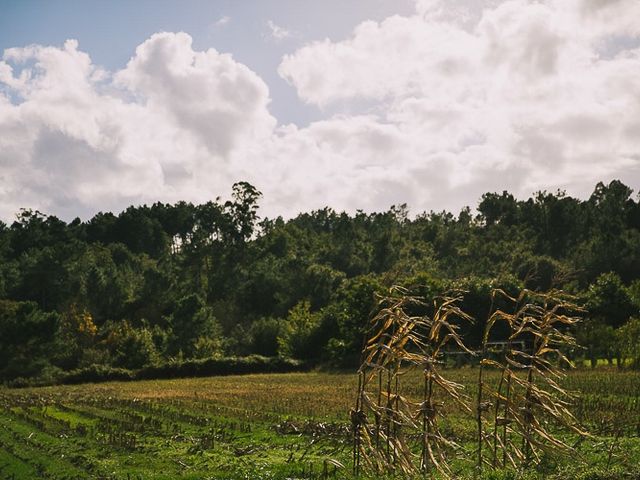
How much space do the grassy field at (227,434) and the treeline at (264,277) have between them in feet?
28.9

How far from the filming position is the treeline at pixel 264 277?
5622 cm

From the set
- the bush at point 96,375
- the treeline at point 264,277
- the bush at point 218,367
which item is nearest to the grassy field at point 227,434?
the treeline at point 264,277

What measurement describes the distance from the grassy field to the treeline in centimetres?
882

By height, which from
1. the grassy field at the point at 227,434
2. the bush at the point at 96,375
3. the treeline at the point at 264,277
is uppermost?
the treeline at the point at 264,277

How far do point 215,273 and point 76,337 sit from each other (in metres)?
32.0

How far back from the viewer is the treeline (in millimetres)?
56219

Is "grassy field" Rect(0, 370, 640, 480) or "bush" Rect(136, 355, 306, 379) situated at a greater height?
"grassy field" Rect(0, 370, 640, 480)

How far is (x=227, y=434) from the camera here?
2223cm

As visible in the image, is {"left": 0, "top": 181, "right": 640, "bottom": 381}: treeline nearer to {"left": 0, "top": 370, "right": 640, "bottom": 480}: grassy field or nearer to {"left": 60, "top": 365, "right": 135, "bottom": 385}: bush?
{"left": 60, "top": 365, "right": 135, "bottom": 385}: bush

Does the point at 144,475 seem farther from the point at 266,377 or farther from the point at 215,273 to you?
the point at 215,273

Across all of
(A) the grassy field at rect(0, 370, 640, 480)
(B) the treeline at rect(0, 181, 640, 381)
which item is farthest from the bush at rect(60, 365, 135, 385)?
(A) the grassy field at rect(0, 370, 640, 480)

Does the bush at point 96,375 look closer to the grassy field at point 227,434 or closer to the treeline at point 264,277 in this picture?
the treeline at point 264,277

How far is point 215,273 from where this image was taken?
9694 cm

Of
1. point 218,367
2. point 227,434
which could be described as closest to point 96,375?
point 218,367
